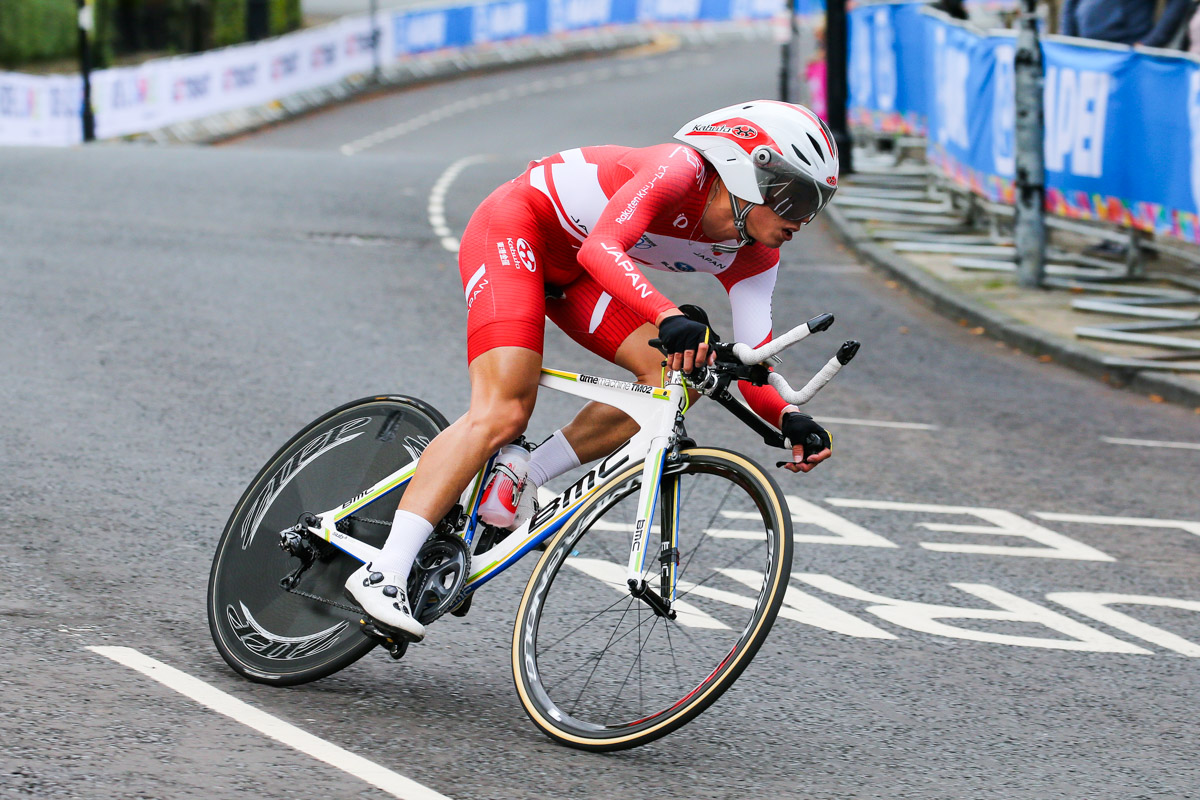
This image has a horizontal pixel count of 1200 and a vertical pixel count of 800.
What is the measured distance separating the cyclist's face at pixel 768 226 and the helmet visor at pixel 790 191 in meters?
0.02

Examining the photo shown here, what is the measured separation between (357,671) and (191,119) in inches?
1241

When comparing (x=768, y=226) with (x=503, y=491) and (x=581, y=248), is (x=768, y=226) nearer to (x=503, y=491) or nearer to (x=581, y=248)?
(x=581, y=248)

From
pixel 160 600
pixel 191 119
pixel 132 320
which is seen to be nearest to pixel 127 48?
pixel 191 119

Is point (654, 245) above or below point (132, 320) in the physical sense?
above

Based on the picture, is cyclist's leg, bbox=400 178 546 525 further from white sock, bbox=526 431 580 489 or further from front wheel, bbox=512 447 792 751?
front wheel, bbox=512 447 792 751

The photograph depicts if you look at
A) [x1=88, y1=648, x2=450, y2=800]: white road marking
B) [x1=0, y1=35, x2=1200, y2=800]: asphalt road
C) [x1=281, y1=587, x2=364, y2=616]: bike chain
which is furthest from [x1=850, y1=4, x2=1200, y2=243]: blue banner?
[x1=88, y1=648, x2=450, y2=800]: white road marking

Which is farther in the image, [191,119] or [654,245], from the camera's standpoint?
[191,119]

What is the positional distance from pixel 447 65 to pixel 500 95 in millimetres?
5363

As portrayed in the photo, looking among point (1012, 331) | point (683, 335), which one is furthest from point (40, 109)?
point (683, 335)

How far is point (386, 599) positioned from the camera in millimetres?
4473

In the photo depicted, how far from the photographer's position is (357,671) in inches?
195

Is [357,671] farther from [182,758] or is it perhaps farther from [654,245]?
[654,245]

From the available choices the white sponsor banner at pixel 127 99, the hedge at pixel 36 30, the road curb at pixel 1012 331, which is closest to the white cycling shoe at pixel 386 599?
the road curb at pixel 1012 331

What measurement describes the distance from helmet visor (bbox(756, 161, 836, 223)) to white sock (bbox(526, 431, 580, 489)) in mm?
979
